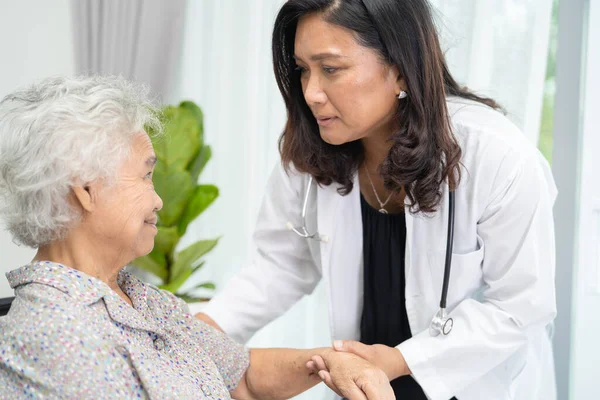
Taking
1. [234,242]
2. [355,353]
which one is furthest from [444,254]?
[234,242]

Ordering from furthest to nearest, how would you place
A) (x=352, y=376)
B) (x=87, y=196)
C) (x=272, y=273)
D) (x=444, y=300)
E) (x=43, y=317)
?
(x=272, y=273) → (x=444, y=300) → (x=352, y=376) → (x=87, y=196) → (x=43, y=317)

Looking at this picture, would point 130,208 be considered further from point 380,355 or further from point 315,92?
point 380,355

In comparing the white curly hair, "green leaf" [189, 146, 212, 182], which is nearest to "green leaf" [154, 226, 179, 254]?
"green leaf" [189, 146, 212, 182]

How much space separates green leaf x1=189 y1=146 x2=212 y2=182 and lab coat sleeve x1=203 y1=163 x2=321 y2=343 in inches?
36.0

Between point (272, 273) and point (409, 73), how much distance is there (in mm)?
689

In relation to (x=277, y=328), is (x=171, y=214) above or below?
above

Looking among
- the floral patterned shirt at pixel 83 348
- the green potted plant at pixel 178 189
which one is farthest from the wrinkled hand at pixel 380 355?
the green potted plant at pixel 178 189

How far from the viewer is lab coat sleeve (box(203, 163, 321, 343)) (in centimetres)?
182

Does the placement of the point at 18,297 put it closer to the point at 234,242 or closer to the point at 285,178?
the point at 285,178

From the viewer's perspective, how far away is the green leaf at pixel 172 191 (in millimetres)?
2623

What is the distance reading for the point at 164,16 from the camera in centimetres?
308

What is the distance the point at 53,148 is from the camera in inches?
45.9

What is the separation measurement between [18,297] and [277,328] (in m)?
1.89

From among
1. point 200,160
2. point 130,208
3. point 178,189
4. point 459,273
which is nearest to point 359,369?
point 459,273
